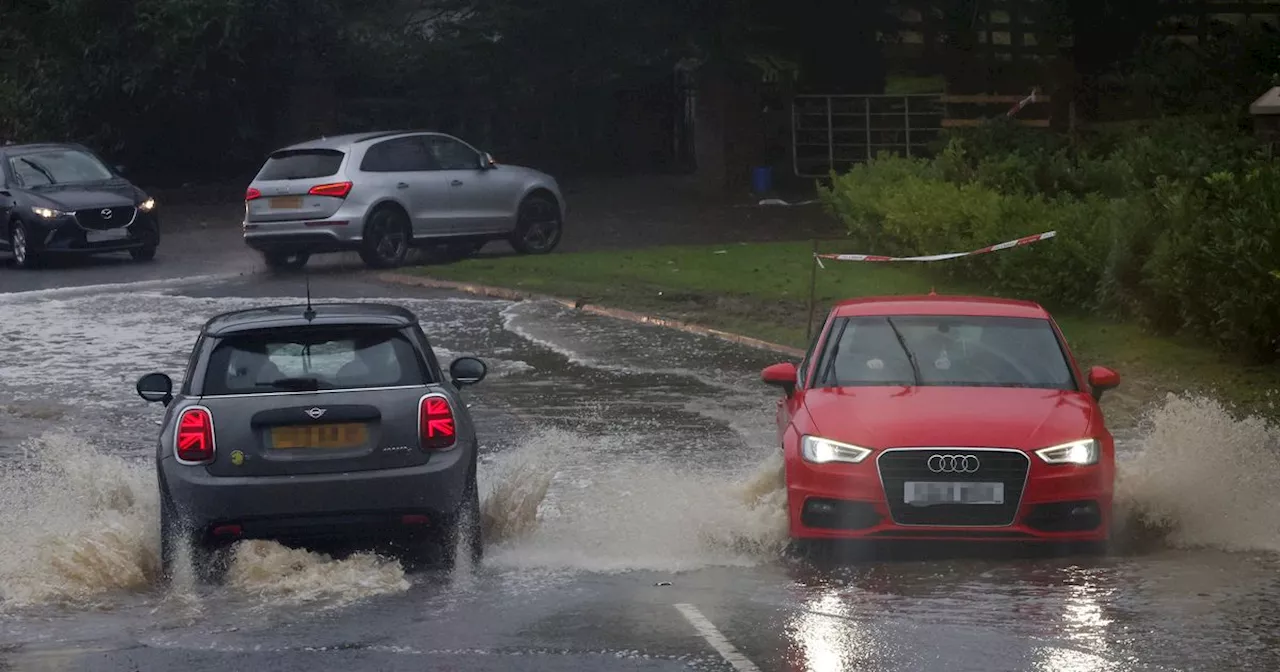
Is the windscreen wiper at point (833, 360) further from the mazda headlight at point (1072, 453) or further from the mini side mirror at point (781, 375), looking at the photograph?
the mazda headlight at point (1072, 453)

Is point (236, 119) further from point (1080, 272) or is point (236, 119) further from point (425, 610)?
point (425, 610)

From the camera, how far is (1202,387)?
1597 cm

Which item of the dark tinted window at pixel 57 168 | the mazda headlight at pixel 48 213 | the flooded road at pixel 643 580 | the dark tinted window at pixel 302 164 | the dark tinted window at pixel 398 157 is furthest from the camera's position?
the dark tinted window at pixel 57 168

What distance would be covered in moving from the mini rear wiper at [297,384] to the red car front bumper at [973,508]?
2.51 m

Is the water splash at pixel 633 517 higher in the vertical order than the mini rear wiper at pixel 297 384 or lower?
lower

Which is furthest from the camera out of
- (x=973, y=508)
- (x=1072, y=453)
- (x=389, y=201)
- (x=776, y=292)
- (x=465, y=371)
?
(x=389, y=201)

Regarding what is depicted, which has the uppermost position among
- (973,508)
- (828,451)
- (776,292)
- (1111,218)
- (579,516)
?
(828,451)

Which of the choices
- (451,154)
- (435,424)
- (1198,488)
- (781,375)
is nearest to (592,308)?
(451,154)

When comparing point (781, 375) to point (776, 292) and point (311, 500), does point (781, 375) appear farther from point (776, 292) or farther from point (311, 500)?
point (776, 292)

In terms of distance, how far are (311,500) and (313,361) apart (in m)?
0.81

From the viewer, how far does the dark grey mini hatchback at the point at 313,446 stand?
9.91 m

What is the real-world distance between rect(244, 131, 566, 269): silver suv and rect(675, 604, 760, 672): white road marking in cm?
1737

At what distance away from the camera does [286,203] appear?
2620 centimetres

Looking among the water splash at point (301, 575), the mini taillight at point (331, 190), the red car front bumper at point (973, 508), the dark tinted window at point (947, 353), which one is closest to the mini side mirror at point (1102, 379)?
the dark tinted window at point (947, 353)
